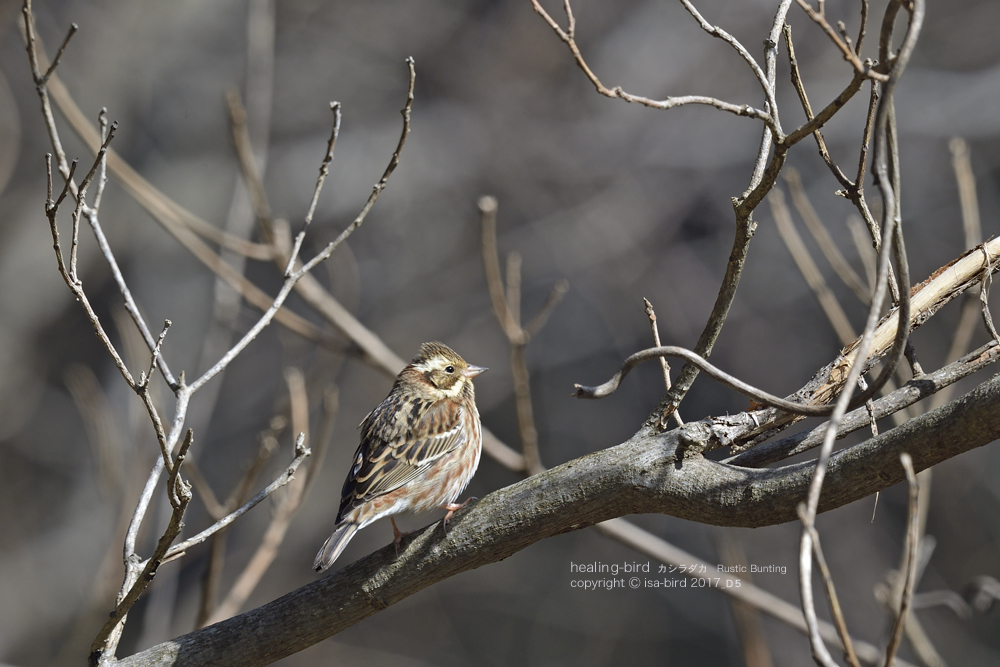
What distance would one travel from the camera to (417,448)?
12.5 ft

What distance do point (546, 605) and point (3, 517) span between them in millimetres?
6022

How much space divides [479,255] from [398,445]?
5.69m

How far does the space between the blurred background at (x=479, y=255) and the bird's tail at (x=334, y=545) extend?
4.74 meters

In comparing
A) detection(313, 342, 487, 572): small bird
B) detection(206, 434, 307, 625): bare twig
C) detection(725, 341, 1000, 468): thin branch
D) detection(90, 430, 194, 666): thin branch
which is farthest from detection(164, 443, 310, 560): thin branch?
detection(206, 434, 307, 625): bare twig

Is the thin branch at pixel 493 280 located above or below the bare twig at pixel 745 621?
above

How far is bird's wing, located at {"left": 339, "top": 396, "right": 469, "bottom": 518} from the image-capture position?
3604 mm

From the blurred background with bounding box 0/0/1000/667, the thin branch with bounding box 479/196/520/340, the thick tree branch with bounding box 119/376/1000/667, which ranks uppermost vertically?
the blurred background with bounding box 0/0/1000/667

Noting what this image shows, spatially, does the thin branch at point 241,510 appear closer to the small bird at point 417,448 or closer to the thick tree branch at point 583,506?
the thick tree branch at point 583,506

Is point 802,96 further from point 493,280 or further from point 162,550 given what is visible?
point 162,550

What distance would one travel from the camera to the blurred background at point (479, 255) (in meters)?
8.24

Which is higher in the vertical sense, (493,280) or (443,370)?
(493,280)

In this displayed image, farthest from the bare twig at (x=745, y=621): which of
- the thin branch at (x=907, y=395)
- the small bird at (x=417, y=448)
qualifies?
the thin branch at (x=907, y=395)

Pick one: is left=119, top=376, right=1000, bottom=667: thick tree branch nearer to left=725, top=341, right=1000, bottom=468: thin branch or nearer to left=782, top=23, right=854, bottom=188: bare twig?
left=725, top=341, right=1000, bottom=468: thin branch

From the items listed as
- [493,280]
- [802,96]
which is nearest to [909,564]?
[802,96]
